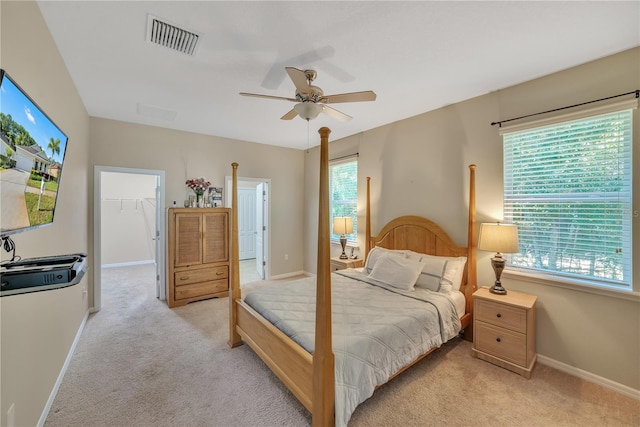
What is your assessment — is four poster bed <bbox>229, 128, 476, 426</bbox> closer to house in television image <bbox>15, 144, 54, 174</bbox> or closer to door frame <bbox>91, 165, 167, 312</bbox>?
house in television image <bbox>15, 144, 54, 174</bbox>

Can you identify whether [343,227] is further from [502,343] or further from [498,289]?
[502,343]

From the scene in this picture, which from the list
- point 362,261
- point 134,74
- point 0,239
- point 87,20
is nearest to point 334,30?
point 87,20

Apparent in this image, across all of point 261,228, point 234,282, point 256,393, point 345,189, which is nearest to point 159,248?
point 261,228

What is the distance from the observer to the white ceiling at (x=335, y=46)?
67.2 inches

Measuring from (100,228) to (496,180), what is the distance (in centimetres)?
500

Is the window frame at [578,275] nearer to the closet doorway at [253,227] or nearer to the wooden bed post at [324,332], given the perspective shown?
the wooden bed post at [324,332]

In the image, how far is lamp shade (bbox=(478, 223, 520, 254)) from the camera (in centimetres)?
246

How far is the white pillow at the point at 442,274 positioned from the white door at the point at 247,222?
5.57m

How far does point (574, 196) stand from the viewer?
7.74 ft

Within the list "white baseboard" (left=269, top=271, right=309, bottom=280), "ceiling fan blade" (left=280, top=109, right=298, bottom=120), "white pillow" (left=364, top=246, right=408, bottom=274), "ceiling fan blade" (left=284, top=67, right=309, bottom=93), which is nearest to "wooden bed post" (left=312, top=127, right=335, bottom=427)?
"ceiling fan blade" (left=284, top=67, right=309, bottom=93)

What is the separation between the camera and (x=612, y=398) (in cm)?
205

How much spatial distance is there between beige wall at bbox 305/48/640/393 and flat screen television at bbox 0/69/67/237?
3538 mm

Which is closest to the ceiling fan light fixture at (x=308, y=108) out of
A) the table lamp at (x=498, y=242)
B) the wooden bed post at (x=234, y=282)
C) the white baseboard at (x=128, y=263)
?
the wooden bed post at (x=234, y=282)

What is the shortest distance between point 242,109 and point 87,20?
5.50 feet
